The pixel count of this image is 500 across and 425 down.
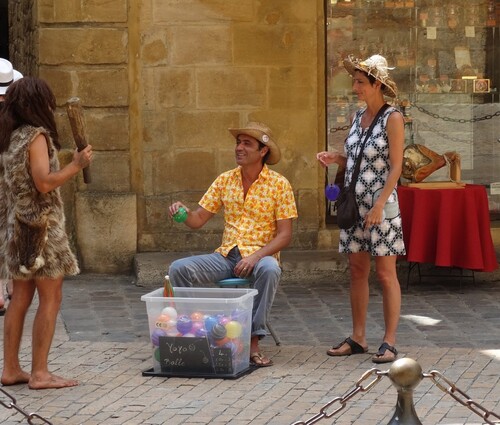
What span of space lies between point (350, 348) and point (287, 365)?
18.4 inches

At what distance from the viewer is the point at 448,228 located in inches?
381

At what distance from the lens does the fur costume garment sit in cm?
668

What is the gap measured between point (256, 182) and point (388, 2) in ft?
13.2

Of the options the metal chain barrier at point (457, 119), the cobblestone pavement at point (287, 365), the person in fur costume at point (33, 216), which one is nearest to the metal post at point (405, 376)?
the cobblestone pavement at point (287, 365)

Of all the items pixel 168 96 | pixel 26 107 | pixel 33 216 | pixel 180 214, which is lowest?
pixel 180 214

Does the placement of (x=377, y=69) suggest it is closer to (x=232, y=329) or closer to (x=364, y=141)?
(x=364, y=141)

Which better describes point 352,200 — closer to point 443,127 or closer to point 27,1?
point 443,127

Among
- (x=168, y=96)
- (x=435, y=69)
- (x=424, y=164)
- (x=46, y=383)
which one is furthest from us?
(x=435, y=69)

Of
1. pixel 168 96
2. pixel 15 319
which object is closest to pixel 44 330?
pixel 15 319

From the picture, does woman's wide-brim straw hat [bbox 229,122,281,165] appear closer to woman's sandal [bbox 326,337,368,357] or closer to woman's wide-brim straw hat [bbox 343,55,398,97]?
woman's wide-brim straw hat [bbox 343,55,398,97]

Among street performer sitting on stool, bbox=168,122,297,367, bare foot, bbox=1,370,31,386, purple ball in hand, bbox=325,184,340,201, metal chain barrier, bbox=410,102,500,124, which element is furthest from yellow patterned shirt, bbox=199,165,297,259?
metal chain barrier, bbox=410,102,500,124

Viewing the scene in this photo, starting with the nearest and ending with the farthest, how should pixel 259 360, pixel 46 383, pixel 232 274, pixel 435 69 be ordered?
pixel 46 383 < pixel 259 360 < pixel 232 274 < pixel 435 69

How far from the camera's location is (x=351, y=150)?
7.53 m

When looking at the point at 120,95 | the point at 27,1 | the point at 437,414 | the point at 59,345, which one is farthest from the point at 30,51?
the point at 437,414
